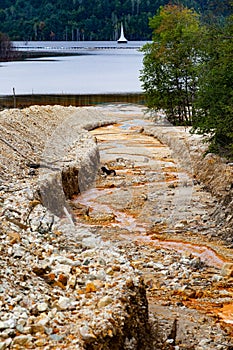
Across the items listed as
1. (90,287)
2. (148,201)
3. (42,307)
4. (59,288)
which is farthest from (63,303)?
(148,201)

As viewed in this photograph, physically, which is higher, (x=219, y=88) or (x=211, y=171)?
(x=219, y=88)

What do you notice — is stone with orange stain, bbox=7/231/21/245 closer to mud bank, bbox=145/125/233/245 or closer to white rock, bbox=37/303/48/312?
white rock, bbox=37/303/48/312

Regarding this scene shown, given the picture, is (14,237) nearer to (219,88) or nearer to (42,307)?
(42,307)

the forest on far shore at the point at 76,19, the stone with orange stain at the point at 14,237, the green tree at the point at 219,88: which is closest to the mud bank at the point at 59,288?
the stone with orange stain at the point at 14,237

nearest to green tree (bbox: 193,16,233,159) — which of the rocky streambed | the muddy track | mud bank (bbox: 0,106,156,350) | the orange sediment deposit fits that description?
the rocky streambed

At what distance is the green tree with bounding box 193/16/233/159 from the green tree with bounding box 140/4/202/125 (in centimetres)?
1156

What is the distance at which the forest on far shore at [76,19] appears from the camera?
158 meters

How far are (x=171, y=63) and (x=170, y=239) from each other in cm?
1958

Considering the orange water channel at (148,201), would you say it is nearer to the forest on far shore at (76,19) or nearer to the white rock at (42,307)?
the white rock at (42,307)

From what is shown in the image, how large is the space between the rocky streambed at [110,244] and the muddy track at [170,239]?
0.03 metres

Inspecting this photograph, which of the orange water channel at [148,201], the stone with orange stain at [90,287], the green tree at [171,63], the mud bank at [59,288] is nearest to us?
the mud bank at [59,288]

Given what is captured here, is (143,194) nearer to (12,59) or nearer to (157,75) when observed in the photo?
(157,75)

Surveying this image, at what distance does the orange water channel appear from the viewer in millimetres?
12992

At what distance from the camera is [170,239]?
1354cm
